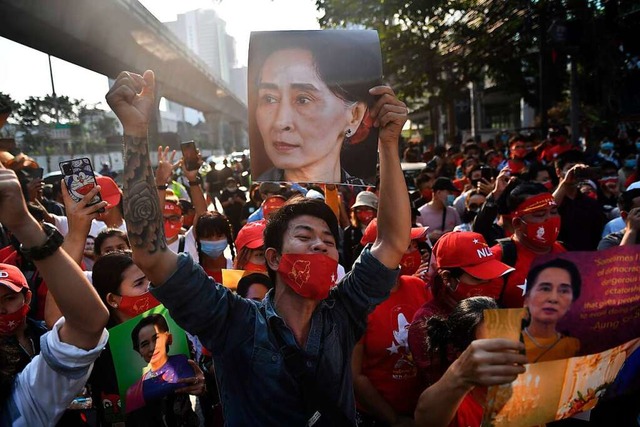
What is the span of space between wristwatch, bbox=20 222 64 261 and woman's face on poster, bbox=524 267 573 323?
1364 millimetres

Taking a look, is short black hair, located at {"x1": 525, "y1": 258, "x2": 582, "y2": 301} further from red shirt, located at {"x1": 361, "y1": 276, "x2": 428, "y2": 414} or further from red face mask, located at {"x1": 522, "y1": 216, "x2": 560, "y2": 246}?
red face mask, located at {"x1": 522, "y1": 216, "x2": 560, "y2": 246}

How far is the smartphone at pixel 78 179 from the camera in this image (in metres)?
2.41

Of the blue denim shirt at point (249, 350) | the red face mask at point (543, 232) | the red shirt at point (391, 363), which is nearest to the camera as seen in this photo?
the blue denim shirt at point (249, 350)

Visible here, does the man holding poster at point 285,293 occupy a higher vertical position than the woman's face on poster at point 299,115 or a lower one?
lower

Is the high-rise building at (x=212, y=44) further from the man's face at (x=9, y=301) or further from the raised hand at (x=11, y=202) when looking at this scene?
the raised hand at (x=11, y=202)

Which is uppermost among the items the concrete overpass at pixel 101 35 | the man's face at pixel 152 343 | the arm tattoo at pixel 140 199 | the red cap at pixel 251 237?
the concrete overpass at pixel 101 35

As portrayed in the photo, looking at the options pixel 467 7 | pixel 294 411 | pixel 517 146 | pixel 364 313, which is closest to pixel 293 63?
pixel 364 313

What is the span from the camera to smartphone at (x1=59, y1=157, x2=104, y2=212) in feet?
7.89

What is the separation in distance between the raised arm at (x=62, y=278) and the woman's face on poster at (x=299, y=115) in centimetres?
92

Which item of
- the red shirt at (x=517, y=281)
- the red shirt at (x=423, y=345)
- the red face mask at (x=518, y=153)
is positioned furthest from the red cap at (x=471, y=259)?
the red face mask at (x=518, y=153)

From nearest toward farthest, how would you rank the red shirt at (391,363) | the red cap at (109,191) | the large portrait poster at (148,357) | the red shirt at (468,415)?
1. the red shirt at (468,415)
2. the large portrait poster at (148,357)
3. the red shirt at (391,363)
4. the red cap at (109,191)

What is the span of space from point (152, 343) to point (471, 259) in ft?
5.00

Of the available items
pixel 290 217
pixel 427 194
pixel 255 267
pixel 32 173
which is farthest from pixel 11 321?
pixel 427 194

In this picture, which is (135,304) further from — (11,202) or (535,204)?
(535,204)
